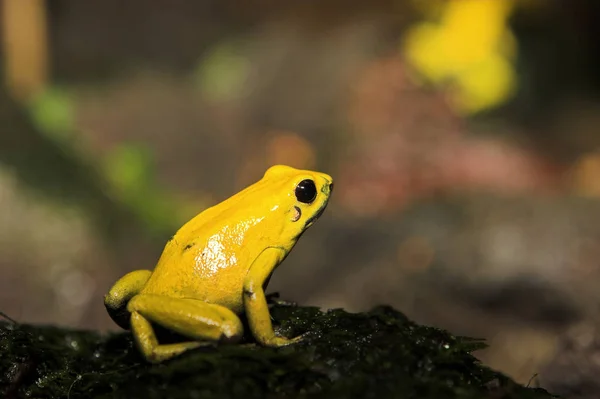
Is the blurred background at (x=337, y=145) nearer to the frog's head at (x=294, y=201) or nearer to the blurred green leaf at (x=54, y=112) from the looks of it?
the blurred green leaf at (x=54, y=112)

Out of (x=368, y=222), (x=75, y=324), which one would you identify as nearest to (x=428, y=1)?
(x=368, y=222)

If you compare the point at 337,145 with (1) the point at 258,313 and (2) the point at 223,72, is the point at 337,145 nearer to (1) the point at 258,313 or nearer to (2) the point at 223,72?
(2) the point at 223,72

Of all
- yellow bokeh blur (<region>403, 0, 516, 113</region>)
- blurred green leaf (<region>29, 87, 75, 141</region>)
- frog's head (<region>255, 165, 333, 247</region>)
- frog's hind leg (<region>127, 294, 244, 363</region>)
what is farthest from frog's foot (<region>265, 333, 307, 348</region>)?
yellow bokeh blur (<region>403, 0, 516, 113</region>)

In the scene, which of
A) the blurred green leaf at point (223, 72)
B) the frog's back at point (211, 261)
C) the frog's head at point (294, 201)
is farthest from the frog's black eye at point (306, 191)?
the blurred green leaf at point (223, 72)

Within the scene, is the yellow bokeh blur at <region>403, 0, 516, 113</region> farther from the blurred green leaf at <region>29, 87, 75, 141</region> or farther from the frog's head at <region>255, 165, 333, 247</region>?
the frog's head at <region>255, 165, 333, 247</region>

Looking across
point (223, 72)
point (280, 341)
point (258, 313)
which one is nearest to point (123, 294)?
point (258, 313)

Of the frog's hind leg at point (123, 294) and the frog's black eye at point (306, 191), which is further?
the frog's black eye at point (306, 191)
